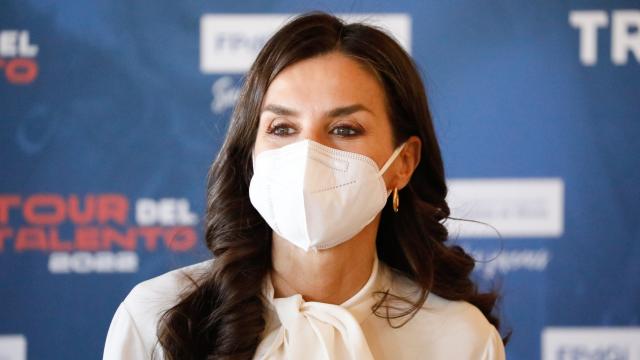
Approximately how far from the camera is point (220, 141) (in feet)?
9.59

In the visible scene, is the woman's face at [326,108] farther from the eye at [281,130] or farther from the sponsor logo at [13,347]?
the sponsor logo at [13,347]

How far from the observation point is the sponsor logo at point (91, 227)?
9.29ft

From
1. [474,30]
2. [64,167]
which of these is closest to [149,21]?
[64,167]

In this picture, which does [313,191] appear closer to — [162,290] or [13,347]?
[162,290]

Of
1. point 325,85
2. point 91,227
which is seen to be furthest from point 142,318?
point 91,227

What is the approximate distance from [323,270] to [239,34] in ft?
4.59

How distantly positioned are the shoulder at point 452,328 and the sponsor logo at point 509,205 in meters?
1.10

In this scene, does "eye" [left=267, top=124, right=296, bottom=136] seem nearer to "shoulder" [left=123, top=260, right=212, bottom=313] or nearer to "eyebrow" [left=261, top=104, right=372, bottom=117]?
"eyebrow" [left=261, top=104, right=372, bottom=117]

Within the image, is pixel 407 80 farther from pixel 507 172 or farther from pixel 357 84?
pixel 507 172

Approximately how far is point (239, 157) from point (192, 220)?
1.13 m

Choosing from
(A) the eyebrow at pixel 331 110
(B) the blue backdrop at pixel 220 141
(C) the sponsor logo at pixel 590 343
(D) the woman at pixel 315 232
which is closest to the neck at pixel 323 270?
(D) the woman at pixel 315 232

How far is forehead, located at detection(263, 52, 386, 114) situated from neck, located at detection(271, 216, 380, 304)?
272mm

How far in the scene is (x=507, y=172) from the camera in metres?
2.93

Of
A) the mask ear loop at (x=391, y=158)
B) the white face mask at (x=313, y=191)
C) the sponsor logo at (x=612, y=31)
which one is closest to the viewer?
the white face mask at (x=313, y=191)
